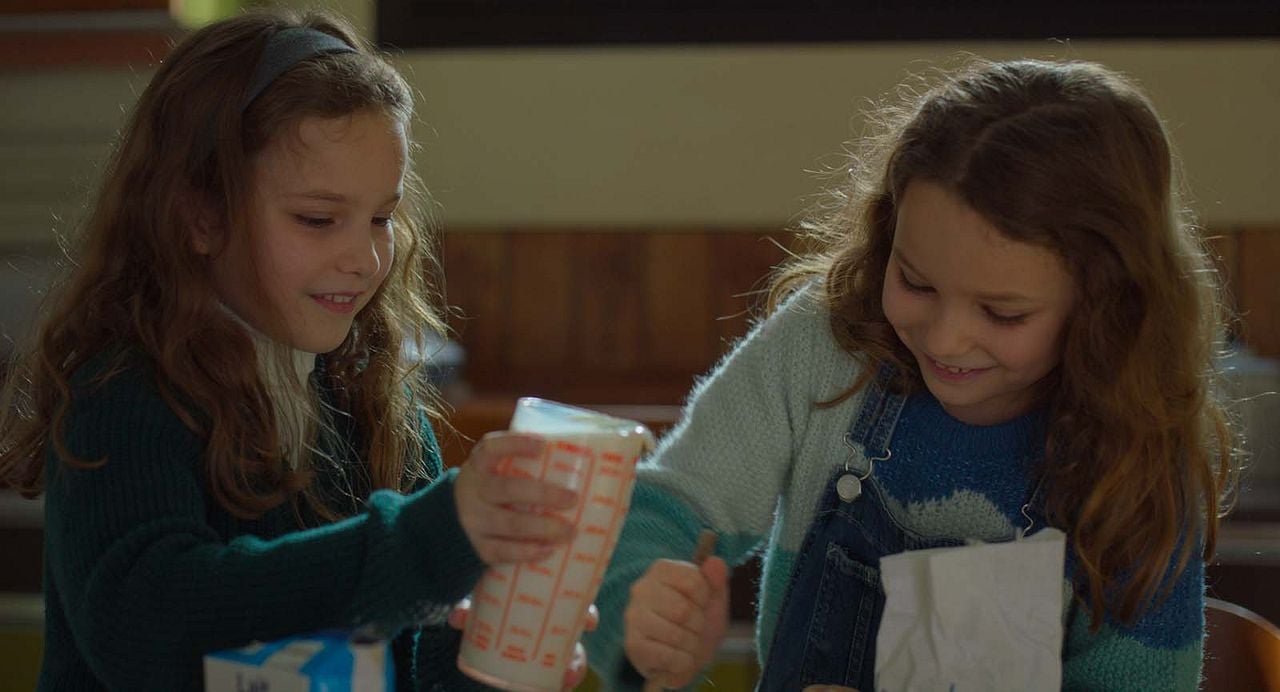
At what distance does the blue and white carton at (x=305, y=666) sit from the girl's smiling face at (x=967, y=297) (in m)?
0.53

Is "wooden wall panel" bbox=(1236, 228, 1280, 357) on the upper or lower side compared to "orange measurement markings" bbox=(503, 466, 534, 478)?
lower

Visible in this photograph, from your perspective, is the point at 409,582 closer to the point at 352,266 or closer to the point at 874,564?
the point at 352,266

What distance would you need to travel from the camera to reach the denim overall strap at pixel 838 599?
1.23 m

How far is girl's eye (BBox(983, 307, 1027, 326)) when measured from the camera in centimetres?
114

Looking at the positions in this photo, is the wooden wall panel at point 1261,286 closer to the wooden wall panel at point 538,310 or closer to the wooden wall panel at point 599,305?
the wooden wall panel at point 599,305

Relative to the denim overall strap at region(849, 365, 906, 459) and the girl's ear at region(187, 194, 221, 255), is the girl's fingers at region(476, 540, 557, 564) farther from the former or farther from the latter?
the denim overall strap at region(849, 365, 906, 459)

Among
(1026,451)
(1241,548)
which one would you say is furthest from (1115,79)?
(1241,548)

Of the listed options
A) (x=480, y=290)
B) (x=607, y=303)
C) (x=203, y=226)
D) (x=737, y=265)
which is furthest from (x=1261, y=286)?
(x=203, y=226)

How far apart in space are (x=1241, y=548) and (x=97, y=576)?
1.83 metres

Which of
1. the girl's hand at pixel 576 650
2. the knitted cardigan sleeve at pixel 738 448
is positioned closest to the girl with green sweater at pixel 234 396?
the girl's hand at pixel 576 650

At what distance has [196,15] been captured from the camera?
2619 mm

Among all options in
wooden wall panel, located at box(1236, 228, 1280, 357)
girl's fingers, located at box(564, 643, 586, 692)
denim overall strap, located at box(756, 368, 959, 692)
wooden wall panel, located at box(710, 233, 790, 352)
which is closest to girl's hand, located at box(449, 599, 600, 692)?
girl's fingers, located at box(564, 643, 586, 692)

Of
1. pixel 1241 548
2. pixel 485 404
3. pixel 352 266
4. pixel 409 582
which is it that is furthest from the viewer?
pixel 485 404

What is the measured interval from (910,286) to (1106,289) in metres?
0.15
